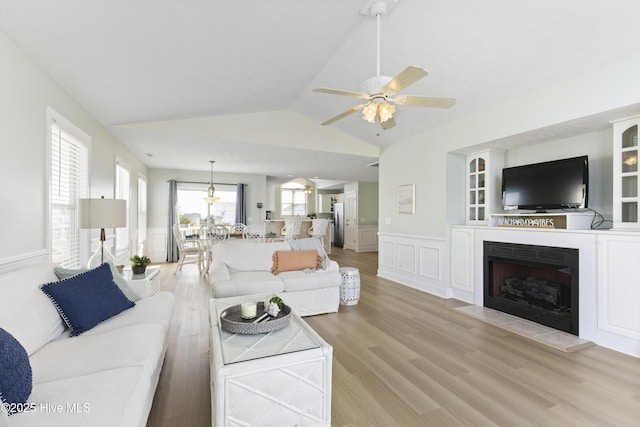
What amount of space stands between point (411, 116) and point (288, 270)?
295 cm

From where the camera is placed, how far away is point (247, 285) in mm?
3342

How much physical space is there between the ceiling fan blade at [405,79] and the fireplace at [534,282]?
2649 millimetres

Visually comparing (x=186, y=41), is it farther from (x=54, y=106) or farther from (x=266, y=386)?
(x=266, y=386)

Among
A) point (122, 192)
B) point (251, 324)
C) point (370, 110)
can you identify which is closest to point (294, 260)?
point (251, 324)

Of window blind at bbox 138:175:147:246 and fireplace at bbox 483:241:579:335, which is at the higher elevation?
window blind at bbox 138:175:147:246

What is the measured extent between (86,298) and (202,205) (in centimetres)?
663

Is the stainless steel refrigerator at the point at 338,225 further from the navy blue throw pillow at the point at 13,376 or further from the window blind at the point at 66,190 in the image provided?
the navy blue throw pillow at the point at 13,376

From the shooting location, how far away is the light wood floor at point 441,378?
6.09ft

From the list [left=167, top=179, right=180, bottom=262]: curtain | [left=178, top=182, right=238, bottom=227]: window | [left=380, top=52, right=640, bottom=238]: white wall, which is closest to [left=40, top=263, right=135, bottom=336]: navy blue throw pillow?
[left=380, top=52, right=640, bottom=238]: white wall

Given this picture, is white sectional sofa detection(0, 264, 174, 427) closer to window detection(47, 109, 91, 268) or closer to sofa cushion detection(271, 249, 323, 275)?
window detection(47, 109, 91, 268)

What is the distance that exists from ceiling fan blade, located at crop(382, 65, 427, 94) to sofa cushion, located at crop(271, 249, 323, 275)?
2414mm

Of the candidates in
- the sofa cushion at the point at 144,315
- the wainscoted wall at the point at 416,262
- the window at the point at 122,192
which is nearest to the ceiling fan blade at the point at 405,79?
the sofa cushion at the point at 144,315

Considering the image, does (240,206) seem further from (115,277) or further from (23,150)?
(23,150)

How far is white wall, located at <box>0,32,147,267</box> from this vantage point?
6.72 ft
